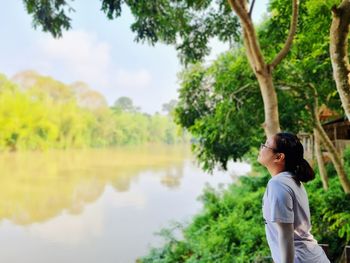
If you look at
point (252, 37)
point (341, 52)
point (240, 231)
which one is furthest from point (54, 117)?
point (341, 52)

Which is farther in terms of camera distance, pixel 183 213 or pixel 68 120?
pixel 68 120

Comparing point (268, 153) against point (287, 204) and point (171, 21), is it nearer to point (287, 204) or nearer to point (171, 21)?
point (287, 204)

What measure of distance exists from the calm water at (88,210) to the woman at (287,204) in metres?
5.35

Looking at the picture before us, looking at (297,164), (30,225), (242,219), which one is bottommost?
(30,225)

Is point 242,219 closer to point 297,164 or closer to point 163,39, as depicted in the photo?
point 163,39

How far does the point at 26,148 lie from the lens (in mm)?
21922

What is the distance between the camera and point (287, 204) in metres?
0.96

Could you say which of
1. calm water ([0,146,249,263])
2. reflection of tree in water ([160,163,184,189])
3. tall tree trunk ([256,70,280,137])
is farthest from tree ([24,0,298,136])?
reflection of tree in water ([160,163,184,189])

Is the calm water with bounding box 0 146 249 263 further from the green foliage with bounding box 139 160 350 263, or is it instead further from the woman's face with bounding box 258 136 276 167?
the woman's face with bounding box 258 136 276 167

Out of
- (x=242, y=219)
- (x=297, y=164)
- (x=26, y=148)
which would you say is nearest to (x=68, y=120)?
(x=26, y=148)

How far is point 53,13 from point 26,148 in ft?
65.6

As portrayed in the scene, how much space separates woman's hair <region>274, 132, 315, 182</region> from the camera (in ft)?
3.44

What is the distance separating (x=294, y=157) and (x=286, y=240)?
0.24 meters

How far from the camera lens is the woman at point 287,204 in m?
0.96
